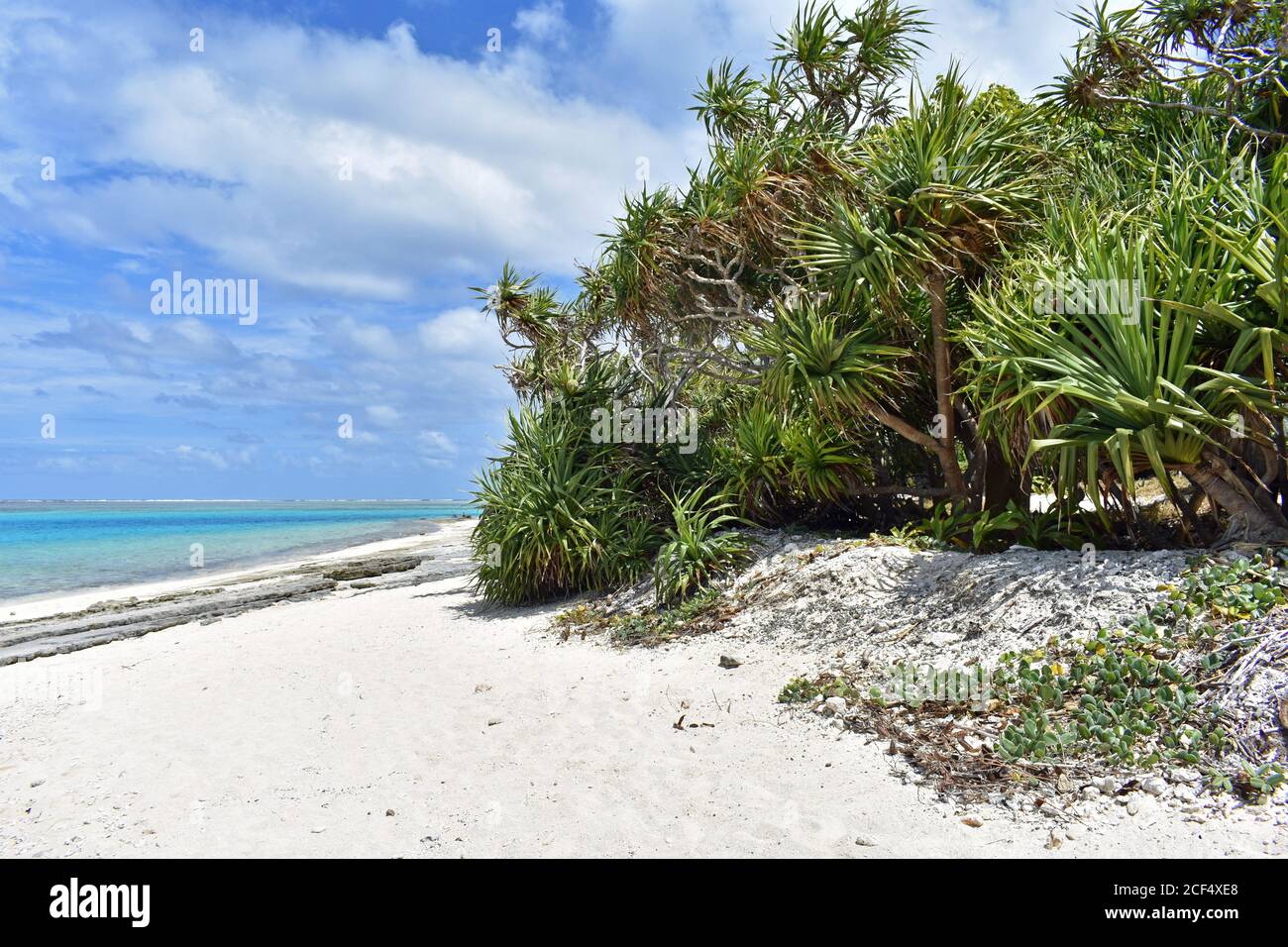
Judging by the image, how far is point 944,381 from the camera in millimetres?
7336

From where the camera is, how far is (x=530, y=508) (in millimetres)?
9586

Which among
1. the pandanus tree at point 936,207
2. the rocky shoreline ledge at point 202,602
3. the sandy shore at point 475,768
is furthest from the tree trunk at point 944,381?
the rocky shoreline ledge at point 202,602

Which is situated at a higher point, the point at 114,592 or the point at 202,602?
the point at 202,602

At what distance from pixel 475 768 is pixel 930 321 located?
619 centimetres

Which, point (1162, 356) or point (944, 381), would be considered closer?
point (1162, 356)

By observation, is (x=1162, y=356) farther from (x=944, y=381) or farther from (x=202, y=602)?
(x=202, y=602)

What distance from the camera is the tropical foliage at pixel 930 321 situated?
4957 mm

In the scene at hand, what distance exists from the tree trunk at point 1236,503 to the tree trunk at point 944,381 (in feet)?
6.88

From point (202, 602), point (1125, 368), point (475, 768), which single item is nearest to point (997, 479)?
point (1125, 368)

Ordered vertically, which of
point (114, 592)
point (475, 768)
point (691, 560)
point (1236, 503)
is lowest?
point (114, 592)

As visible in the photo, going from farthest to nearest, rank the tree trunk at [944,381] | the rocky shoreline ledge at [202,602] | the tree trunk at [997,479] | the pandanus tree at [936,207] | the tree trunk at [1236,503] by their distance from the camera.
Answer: the rocky shoreline ledge at [202,602] → the tree trunk at [997,479] → the tree trunk at [944,381] → the pandanus tree at [936,207] → the tree trunk at [1236,503]

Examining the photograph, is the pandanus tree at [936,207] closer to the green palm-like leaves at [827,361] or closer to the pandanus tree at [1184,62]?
the green palm-like leaves at [827,361]

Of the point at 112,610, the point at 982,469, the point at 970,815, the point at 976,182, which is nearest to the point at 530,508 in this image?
the point at 982,469
